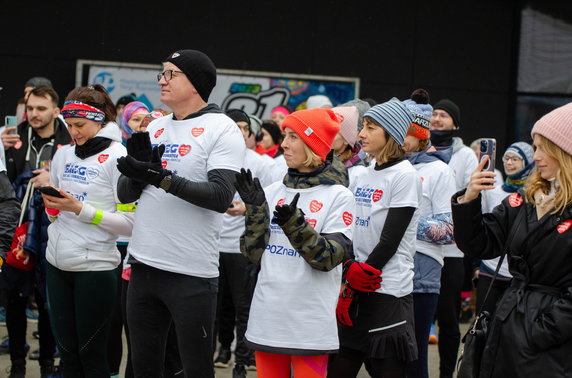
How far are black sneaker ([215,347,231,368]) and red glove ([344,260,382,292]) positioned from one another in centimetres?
297

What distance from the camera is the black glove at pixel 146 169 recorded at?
3846mm

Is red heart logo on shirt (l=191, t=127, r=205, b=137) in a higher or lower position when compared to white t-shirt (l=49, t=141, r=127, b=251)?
higher

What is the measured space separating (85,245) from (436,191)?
2337mm

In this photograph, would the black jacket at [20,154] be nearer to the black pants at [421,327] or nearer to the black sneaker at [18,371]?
the black sneaker at [18,371]

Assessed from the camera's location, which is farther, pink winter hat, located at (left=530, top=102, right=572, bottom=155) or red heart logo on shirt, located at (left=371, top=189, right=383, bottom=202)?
red heart logo on shirt, located at (left=371, top=189, right=383, bottom=202)

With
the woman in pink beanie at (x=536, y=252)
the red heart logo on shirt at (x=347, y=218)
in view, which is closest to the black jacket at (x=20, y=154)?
the red heart logo on shirt at (x=347, y=218)

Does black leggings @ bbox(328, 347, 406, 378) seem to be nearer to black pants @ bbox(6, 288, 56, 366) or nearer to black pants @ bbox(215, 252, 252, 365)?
black pants @ bbox(215, 252, 252, 365)

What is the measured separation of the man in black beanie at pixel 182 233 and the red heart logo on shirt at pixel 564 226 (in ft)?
5.25

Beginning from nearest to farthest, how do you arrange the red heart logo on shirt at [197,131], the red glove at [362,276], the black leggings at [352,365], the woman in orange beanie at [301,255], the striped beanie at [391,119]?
the woman in orange beanie at [301,255] < the red heart logo on shirt at [197,131] < the red glove at [362,276] < the black leggings at [352,365] < the striped beanie at [391,119]

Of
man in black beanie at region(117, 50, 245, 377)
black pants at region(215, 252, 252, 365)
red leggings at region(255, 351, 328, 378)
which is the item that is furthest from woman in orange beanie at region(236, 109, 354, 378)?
black pants at region(215, 252, 252, 365)

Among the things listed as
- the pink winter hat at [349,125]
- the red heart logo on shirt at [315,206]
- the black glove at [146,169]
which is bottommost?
the red heart logo on shirt at [315,206]

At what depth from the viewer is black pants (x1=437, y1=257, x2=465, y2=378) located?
6445mm

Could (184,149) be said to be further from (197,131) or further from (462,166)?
(462,166)

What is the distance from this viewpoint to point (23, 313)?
259 inches
